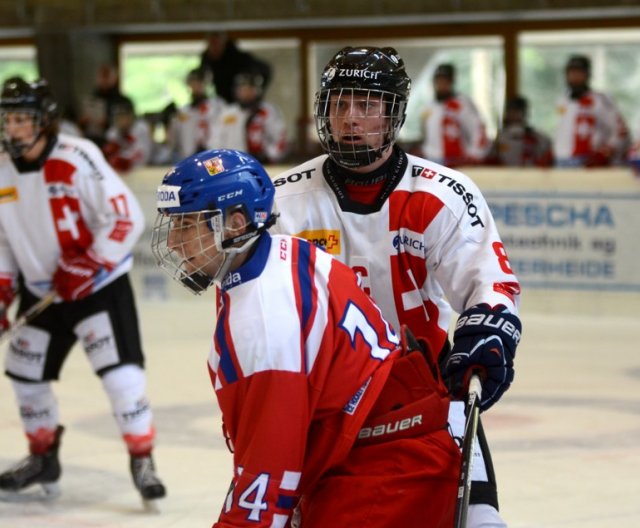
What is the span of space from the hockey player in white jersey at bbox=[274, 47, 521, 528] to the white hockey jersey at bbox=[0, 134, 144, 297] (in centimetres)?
161

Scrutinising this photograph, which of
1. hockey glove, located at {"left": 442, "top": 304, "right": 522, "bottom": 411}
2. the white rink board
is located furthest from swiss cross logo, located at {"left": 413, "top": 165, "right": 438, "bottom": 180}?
the white rink board

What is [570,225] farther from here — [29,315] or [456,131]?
[29,315]

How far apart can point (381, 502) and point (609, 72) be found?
8.64 metres

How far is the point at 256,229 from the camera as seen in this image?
220 cm

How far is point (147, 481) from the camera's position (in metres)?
4.28

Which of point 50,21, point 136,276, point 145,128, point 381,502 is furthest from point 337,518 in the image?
point 50,21

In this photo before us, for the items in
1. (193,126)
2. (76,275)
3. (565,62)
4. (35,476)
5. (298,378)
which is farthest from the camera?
(565,62)

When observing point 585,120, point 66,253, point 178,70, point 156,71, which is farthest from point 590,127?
point 66,253

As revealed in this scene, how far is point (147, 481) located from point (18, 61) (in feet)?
30.1

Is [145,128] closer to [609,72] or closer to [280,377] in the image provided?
[609,72]

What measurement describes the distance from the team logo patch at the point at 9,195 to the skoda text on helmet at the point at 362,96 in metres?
1.92

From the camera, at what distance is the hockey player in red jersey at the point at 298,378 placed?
2.09 m

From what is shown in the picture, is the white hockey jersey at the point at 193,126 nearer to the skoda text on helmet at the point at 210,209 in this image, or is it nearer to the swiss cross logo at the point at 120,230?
the swiss cross logo at the point at 120,230

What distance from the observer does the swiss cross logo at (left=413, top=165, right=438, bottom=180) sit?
9.09 feet
